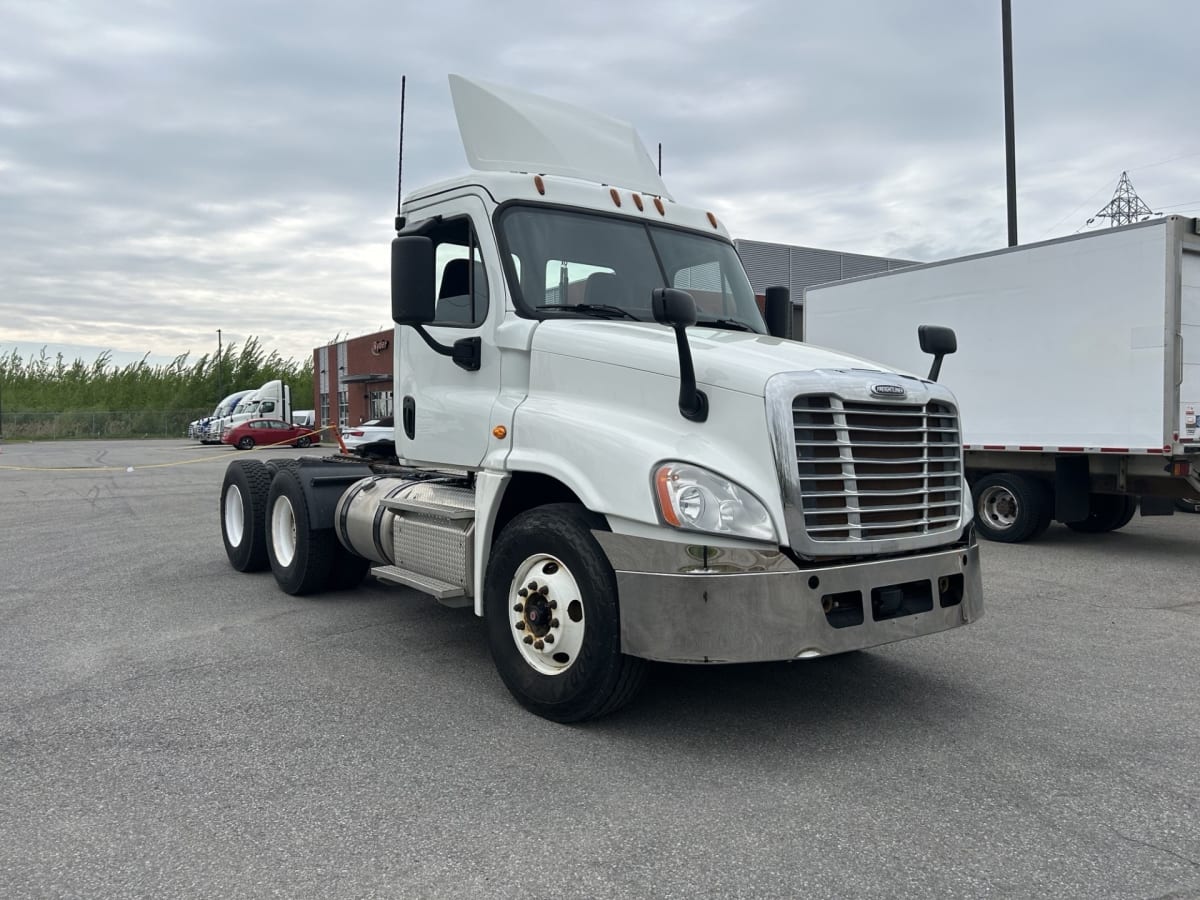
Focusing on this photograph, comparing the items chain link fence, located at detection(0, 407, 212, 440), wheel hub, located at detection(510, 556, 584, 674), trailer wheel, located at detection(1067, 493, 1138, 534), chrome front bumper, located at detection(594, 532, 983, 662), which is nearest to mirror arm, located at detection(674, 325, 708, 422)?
chrome front bumper, located at detection(594, 532, 983, 662)

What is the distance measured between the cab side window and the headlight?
183cm

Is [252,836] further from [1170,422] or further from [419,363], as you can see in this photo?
[1170,422]

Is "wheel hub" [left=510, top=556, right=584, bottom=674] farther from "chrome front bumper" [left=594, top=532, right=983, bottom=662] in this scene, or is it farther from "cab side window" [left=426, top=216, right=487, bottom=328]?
"cab side window" [left=426, top=216, right=487, bottom=328]

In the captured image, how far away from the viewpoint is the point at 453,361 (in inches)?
216

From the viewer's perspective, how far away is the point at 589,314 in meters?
5.13

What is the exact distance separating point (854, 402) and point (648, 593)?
127 centimetres

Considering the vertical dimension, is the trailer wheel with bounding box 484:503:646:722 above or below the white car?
below

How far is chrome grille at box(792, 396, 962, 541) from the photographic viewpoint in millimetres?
4117

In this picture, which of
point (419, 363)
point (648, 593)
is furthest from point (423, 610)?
point (648, 593)

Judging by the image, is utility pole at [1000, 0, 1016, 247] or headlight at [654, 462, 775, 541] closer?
headlight at [654, 462, 775, 541]

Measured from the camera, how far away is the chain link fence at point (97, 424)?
6241 cm

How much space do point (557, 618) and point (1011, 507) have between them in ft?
28.5

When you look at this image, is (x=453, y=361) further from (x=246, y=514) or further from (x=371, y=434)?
(x=246, y=514)

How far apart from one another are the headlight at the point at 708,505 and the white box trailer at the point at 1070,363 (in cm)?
745
